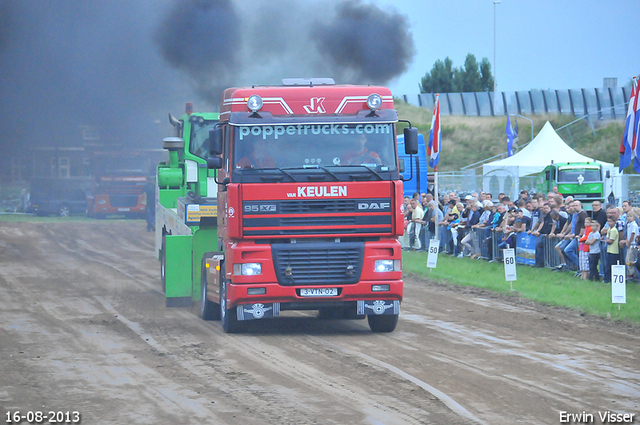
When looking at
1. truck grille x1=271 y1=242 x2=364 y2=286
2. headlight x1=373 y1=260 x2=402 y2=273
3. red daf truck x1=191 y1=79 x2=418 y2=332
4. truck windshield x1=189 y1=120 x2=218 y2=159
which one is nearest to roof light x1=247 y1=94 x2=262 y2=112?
red daf truck x1=191 y1=79 x2=418 y2=332

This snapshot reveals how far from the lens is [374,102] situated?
1115cm

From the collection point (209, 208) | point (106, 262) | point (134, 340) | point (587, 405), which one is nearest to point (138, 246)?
point (106, 262)

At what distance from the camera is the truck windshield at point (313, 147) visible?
10.9m

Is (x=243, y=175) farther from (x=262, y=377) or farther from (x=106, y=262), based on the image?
(x=106, y=262)

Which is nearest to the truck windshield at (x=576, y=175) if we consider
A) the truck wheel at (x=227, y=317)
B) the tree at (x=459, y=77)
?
the truck wheel at (x=227, y=317)

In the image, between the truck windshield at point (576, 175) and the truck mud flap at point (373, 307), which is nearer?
the truck mud flap at point (373, 307)

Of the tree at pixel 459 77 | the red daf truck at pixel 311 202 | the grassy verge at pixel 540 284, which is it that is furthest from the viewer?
the tree at pixel 459 77

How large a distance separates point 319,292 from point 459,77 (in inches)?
3396

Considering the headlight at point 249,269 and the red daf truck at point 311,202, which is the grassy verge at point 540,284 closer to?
the red daf truck at point 311,202

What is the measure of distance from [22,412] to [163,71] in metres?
22.0

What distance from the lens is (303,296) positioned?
35.8ft

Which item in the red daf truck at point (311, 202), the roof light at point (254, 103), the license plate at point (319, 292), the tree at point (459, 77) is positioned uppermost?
the tree at point (459, 77)

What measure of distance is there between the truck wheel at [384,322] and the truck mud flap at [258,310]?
55.2 inches

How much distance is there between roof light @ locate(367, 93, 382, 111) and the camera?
11125 millimetres
